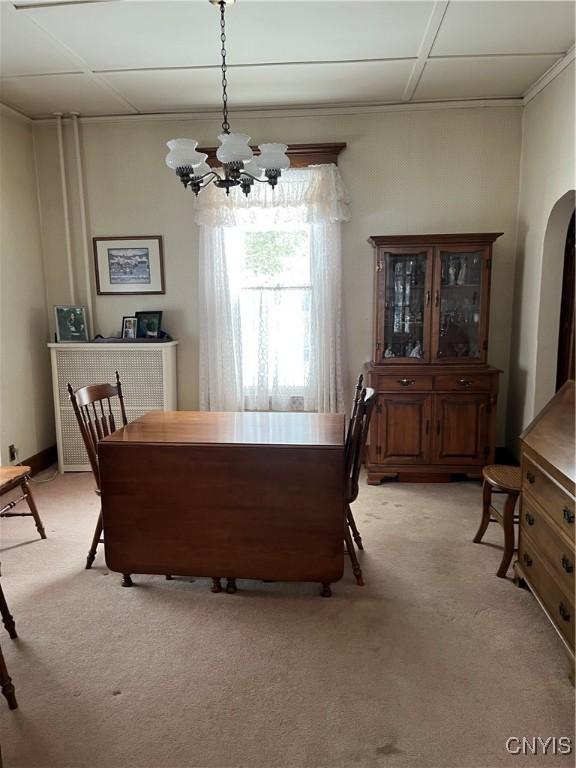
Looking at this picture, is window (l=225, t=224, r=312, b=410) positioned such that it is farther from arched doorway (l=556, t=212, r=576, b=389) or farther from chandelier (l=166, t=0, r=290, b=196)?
arched doorway (l=556, t=212, r=576, b=389)

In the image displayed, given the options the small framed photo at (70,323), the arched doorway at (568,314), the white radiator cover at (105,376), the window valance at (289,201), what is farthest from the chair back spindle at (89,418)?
the arched doorway at (568,314)

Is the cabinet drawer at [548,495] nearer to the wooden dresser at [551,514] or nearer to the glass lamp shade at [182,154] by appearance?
the wooden dresser at [551,514]

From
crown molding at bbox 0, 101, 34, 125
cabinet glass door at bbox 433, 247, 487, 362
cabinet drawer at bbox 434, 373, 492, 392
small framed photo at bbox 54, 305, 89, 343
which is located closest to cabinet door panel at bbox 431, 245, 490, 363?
cabinet glass door at bbox 433, 247, 487, 362

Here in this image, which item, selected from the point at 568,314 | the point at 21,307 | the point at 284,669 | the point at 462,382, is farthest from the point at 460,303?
the point at 21,307

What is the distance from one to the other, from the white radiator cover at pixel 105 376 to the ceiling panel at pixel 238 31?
6.28ft

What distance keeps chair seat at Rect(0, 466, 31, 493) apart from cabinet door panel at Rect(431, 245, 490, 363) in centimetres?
276

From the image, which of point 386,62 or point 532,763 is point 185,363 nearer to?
point 386,62

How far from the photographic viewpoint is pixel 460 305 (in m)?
3.72

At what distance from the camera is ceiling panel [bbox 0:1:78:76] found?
2566mm

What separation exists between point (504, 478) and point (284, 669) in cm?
145

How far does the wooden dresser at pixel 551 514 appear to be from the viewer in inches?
73.5

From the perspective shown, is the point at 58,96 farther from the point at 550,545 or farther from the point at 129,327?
the point at 550,545

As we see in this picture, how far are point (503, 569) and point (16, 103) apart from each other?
4.37 meters

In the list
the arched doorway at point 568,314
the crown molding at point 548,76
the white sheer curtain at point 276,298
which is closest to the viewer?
the crown molding at point 548,76
